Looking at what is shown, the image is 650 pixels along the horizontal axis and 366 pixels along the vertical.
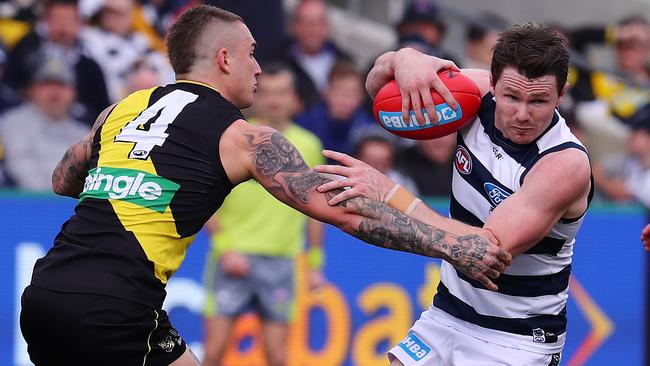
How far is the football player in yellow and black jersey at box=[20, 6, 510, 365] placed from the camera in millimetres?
4762

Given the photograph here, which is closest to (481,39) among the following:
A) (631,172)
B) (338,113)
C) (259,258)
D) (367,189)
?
(631,172)

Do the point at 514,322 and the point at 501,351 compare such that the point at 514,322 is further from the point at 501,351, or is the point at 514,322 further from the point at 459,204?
the point at 459,204

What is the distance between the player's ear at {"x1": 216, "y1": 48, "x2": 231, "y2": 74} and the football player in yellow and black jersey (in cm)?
14

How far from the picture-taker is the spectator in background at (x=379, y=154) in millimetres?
9930

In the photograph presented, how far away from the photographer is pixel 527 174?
16.7 feet

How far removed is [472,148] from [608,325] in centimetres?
529

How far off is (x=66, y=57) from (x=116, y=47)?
647mm

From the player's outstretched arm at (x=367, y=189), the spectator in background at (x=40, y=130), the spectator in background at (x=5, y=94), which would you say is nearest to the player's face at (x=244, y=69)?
the player's outstretched arm at (x=367, y=189)

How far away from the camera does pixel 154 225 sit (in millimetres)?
4855

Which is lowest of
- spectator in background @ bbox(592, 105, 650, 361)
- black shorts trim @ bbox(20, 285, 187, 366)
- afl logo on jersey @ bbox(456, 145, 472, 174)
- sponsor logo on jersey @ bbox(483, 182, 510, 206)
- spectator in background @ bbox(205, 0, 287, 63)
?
spectator in background @ bbox(592, 105, 650, 361)

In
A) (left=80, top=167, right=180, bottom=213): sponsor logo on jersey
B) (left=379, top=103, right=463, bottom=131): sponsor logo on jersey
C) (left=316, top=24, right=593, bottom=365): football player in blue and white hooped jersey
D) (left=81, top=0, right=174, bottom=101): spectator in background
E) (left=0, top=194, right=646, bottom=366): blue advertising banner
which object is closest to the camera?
(left=80, top=167, right=180, bottom=213): sponsor logo on jersey

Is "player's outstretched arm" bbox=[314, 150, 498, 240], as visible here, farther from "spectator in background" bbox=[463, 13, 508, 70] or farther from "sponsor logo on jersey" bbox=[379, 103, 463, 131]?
"spectator in background" bbox=[463, 13, 508, 70]

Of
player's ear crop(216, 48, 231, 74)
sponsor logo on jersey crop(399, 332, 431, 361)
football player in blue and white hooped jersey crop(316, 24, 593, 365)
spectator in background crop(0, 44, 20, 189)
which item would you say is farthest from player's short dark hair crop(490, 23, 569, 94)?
spectator in background crop(0, 44, 20, 189)

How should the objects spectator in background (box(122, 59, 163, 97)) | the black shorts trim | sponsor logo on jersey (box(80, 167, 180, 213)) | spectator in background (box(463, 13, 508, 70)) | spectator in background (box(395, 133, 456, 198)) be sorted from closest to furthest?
the black shorts trim < sponsor logo on jersey (box(80, 167, 180, 213)) < spectator in background (box(122, 59, 163, 97)) < spectator in background (box(395, 133, 456, 198)) < spectator in background (box(463, 13, 508, 70))
